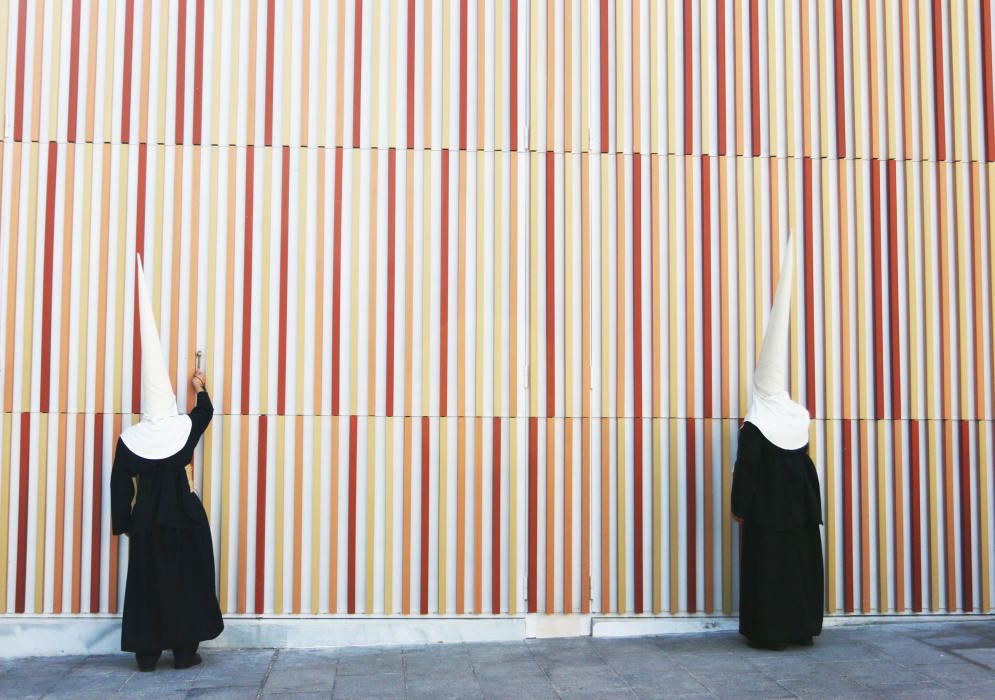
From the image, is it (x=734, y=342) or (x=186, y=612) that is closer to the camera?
(x=186, y=612)

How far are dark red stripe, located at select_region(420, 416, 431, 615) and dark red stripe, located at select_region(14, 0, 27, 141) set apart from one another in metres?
3.77

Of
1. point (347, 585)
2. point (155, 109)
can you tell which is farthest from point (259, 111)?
point (347, 585)

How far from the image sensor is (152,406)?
7410 millimetres

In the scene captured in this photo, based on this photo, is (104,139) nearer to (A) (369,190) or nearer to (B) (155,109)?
(B) (155,109)

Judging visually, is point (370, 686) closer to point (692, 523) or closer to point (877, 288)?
point (692, 523)

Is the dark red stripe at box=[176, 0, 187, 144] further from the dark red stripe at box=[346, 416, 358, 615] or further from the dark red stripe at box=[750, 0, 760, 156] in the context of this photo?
the dark red stripe at box=[750, 0, 760, 156]

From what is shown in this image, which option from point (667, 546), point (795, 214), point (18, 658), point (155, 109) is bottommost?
point (18, 658)

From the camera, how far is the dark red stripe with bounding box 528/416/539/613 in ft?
27.1

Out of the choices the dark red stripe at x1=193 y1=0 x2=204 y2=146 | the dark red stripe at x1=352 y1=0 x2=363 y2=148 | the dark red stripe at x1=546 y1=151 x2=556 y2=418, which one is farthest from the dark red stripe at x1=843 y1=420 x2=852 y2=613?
the dark red stripe at x1=193 y1=0 x2=204 y2=146

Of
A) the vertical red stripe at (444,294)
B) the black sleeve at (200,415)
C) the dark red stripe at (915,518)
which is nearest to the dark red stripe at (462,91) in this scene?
the vertical red stripe at (444,294)

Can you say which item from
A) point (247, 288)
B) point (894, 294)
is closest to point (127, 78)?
point (247, 288)

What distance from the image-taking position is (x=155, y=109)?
27.0 feet

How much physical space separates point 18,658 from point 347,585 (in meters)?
2.40

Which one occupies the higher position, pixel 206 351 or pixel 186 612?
pixel 206 351
